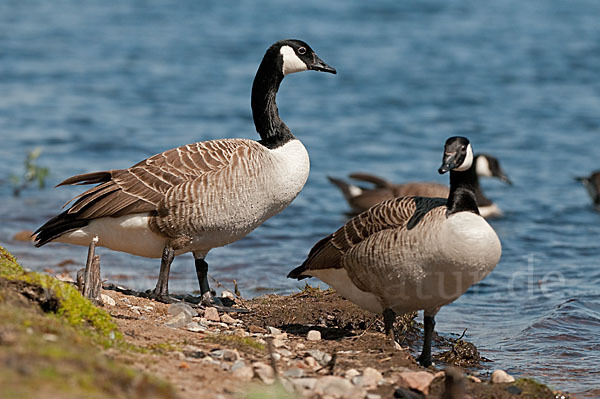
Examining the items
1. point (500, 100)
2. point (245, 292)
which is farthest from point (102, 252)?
point (500, 100)

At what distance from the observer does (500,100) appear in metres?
22.8

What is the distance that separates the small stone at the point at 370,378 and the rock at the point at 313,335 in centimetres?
127

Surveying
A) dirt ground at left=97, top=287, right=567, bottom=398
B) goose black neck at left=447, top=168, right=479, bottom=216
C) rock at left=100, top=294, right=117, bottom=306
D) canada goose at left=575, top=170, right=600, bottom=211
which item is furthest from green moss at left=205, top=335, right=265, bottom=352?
canada goose at left=575, top=170, right=600, bottom=211

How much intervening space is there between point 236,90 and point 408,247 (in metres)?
18.0

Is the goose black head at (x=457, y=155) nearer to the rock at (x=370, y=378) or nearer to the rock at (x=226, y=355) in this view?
the rock at (x=370, y=378)

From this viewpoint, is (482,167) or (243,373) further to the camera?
(482,167)

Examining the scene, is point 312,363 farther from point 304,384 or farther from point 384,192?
point 384,192

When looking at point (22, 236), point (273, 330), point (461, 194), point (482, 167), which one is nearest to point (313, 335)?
point (273, 330)

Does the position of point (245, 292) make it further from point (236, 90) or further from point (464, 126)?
point (236, 90)

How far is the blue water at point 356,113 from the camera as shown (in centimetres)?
1034

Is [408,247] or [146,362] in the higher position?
[408,247]

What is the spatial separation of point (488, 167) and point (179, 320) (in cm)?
1040

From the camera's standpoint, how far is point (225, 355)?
227 inches

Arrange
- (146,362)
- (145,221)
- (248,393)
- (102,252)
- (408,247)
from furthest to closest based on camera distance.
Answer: (102,252)
(145,221)
(408,247)
(146,362)
(248,393)
